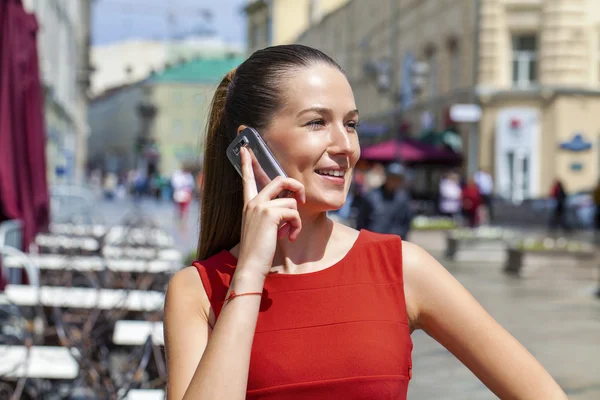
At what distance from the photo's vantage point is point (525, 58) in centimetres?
3462

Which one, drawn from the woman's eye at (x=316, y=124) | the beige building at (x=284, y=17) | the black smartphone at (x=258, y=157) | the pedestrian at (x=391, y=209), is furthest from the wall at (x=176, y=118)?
the beige building at (x=284, y=17)

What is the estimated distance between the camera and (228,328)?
2035mm

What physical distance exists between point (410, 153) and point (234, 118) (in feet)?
96.0

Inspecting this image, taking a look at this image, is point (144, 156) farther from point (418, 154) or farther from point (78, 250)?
point (78, 250)

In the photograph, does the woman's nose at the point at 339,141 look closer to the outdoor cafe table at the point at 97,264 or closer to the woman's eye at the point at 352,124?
the woman's eye at the point at 352,124

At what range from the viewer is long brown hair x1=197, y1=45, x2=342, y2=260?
2.28 metres

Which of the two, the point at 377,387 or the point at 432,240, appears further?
the point at 432,240

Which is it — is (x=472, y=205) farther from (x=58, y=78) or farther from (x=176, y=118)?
(x=176, y=118)

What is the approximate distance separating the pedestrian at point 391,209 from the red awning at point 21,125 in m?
4.27

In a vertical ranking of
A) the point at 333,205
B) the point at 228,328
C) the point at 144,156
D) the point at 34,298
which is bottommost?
the point at 144,156

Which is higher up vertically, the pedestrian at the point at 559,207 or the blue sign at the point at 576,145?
the blue sign at the point at 576,145

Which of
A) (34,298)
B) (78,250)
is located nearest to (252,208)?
(34,298)

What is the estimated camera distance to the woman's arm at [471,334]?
2.13m

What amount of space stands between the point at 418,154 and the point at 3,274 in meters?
25.5
